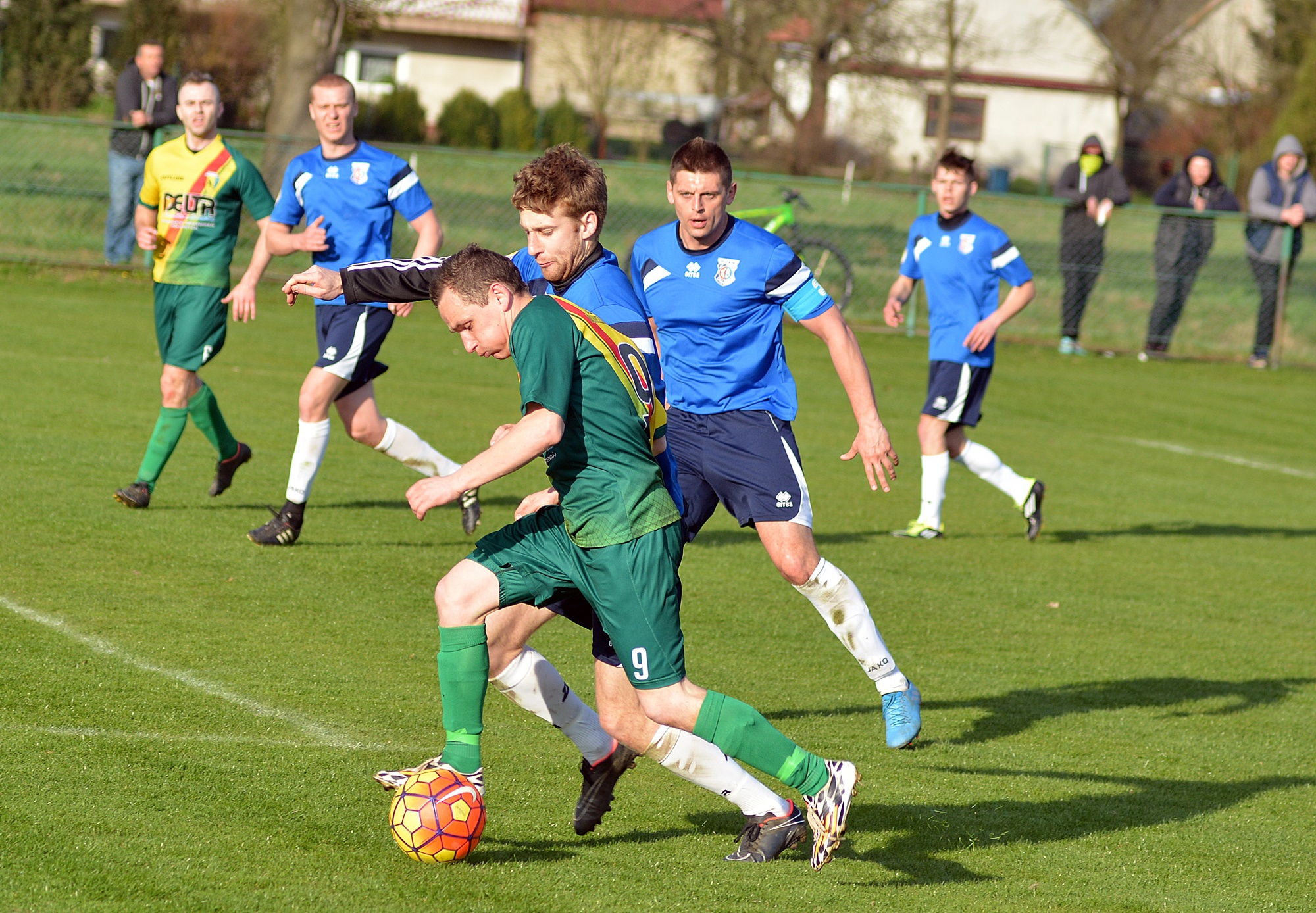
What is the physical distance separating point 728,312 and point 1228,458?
9.56 m

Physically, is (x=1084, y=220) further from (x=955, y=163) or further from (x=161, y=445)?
(x=161, y=445)

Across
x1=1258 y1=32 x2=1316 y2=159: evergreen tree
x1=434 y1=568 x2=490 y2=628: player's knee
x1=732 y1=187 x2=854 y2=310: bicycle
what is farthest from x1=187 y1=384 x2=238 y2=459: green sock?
x1=1258 y1=32 x2=1316 y2=159: evergreen tree

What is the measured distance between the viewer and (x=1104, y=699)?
21.8 ft

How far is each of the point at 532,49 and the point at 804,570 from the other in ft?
133

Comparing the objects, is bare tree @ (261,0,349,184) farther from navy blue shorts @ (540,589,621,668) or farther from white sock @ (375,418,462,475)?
navy blue shorts @ (540,589,621,668)

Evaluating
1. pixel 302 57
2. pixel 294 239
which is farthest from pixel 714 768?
pixel 302 57

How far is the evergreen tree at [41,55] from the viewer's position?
29.9m

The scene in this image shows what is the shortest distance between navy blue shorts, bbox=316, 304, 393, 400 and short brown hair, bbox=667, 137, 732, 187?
9.49ft

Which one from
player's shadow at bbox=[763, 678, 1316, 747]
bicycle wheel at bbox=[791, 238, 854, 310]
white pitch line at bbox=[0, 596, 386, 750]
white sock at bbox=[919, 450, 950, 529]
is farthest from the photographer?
bicycle wheel at bbox=[791, 238, 854, 310]

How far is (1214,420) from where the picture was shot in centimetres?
1575

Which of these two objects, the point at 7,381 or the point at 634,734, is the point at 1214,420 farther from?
the point at 634,734

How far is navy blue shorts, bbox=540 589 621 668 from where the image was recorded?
14.4 feet

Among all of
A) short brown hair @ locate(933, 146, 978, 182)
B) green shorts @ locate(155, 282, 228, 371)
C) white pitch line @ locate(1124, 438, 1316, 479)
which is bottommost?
white pitch line @ locate(1124, 438, 1316, 479)

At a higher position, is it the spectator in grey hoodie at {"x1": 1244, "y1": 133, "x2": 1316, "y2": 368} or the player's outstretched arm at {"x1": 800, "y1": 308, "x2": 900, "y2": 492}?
the spectator in grey hoodie at {"x1": 1244, "y1": 133, "x2": 1316, "y2": 368}
